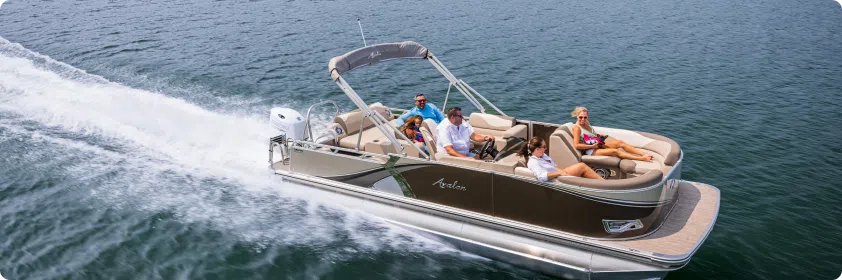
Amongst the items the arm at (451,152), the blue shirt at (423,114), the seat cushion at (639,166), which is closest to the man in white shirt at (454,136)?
the arm at (451,152)

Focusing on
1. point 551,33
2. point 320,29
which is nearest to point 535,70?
point 551,33

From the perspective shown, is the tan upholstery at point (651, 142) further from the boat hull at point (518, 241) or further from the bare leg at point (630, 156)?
the boat hull at point (518, 241)

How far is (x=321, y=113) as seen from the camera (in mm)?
14109

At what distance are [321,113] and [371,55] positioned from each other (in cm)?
508

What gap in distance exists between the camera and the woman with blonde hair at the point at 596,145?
832 cm

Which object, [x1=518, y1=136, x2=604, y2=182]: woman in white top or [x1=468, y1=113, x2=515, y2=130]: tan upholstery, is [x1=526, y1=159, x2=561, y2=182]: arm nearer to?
[x1=518, y1=136, x2=604, y2=182]: woman in white top

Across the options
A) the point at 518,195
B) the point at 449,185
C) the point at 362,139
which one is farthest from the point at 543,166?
the point at 362,139

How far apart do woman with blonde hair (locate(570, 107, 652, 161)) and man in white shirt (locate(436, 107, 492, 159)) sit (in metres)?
1.36

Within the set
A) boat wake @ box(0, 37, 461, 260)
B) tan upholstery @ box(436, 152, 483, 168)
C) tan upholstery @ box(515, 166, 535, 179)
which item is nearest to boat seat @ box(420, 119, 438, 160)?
tan upholstery @ box(436, 152, 483, 168)

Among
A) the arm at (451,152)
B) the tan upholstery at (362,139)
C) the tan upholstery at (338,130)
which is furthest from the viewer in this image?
the tan upholstery at (338,130)

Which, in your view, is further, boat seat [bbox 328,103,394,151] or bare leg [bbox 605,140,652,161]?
boat seat [bbox 328,103,394,151]

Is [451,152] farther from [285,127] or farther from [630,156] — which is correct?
[285,127]

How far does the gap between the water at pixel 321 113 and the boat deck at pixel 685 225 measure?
29.6 inches

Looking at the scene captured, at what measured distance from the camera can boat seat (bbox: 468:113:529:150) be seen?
9.16 meters
